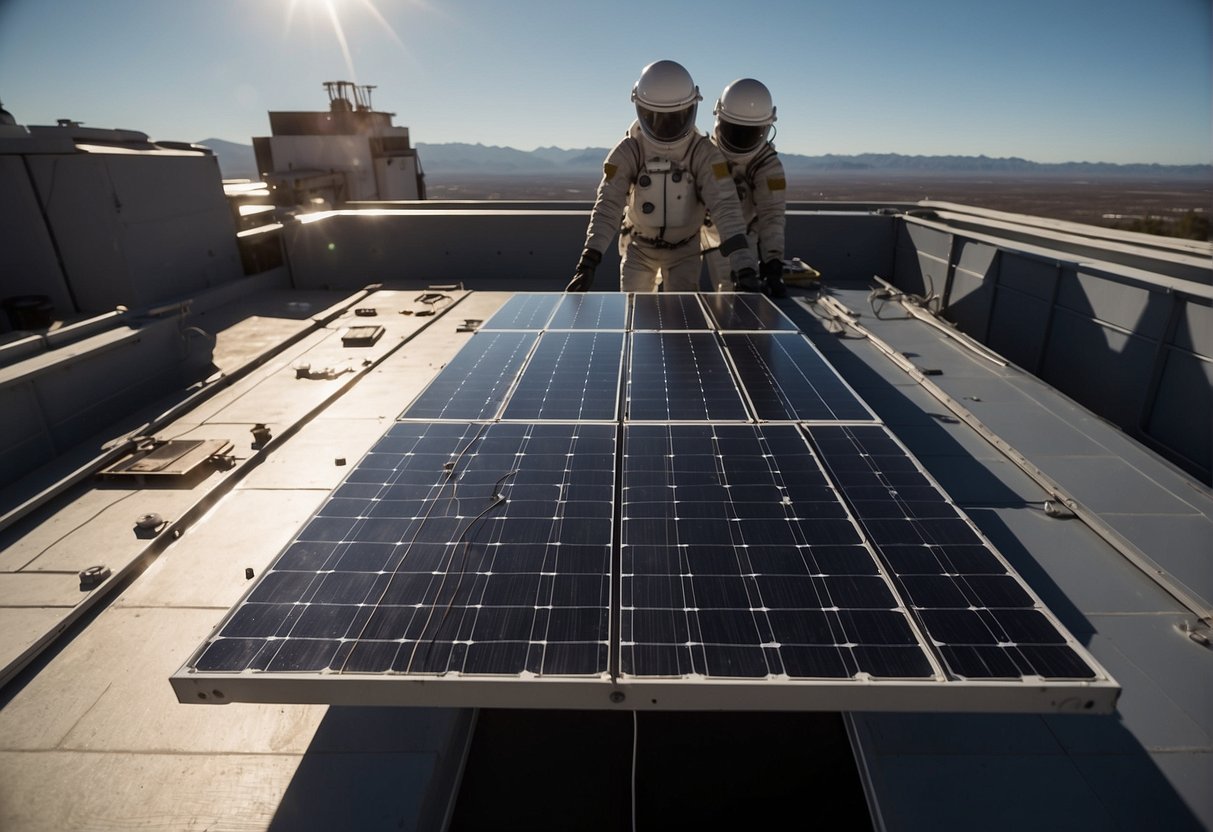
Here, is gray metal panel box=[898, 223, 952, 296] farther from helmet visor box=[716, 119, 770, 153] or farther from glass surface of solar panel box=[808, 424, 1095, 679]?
glass surface of solar panel box=[808, 424, 1095, 679]

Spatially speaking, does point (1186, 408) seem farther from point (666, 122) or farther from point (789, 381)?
point (666, 122)

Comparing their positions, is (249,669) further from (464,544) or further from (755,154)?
(755,154)

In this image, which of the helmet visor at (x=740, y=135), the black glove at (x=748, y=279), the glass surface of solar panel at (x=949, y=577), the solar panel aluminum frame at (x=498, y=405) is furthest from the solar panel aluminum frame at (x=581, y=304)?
the helmet visor at (x=740, y=135)

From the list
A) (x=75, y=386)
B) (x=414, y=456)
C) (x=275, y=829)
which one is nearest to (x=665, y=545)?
(x=414, y=456)

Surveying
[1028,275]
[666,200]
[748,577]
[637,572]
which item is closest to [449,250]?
[666,200]

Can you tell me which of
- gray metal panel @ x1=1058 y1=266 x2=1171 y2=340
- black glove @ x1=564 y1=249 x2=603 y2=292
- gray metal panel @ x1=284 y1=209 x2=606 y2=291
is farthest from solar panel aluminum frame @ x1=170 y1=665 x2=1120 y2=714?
gray metal panel @ x1=284 y1=209 x2=606 y2=291

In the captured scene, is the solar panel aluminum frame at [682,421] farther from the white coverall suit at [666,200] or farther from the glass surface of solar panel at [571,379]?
the white coverall suit at [666,200]
